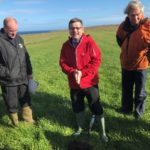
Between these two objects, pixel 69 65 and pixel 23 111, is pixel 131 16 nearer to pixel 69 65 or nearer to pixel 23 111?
pixel 69 65

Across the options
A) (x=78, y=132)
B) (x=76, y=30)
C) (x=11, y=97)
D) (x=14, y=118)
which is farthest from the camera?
(x=14, y=118)

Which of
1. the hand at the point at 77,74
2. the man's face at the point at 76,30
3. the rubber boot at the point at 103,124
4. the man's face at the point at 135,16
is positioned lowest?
the rubber boot at the point at 103,124

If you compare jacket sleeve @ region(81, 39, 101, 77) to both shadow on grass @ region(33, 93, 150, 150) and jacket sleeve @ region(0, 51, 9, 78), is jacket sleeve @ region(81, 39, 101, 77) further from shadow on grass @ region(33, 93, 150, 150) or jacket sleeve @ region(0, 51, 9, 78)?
jacket sleeve @ region(0, 51, 9, 78)

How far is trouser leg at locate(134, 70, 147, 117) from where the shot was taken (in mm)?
7418

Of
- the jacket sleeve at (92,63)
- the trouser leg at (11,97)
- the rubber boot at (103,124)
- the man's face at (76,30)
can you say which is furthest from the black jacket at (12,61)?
the rubber boot at (103,124)

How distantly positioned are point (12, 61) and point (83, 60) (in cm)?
153

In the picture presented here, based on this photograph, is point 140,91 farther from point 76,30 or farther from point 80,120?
point 76,30

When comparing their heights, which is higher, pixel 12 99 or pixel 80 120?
pixel 12 99

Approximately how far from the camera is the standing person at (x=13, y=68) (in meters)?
6.75

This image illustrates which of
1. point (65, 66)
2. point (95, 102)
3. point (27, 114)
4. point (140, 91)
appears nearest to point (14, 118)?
point (27, 114)

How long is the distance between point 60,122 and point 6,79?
1552mm

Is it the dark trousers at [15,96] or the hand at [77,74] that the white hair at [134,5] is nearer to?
the hand at [77,74]

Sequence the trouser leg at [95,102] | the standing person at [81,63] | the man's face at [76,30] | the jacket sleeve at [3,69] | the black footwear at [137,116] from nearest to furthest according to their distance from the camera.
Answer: the man's face at [76,30]
the standing person at [81,63]
the trouser leg at [95,102]
the jacket sleeve at [3,69]
the black footwear at [137,116]

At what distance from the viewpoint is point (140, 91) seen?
760 cm
